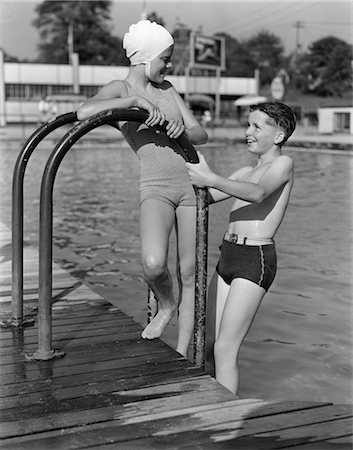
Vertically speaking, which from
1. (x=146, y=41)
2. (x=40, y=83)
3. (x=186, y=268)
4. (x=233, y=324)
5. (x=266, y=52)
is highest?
(x=266, y=52)

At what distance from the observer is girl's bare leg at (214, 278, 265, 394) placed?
310 cm

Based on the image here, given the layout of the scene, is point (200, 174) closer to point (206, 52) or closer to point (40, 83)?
point (40, 83)

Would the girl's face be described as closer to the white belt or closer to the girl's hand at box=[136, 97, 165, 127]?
the girl's hand at box=[136, 97, 165, 127]

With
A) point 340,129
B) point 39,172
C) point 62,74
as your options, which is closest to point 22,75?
point 62,74

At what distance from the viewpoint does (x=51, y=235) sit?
10.2 feet

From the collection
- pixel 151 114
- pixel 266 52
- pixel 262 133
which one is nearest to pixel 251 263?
pixel 262 133

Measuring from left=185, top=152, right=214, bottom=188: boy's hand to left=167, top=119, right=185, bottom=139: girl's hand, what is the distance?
0.52 ft

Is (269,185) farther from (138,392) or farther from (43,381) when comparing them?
(43,381)

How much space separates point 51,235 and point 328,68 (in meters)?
82.4

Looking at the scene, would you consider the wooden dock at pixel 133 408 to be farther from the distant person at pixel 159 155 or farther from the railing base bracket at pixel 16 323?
the distant person at pixel 159 155

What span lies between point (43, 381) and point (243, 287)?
3.20 feet

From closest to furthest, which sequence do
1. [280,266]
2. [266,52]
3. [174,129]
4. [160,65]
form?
1. [174,129]
2. [160,65]
3. [280,266]
4. [266,52]

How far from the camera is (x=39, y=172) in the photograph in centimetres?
1758

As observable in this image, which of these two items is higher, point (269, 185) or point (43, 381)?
point (269, 185)
